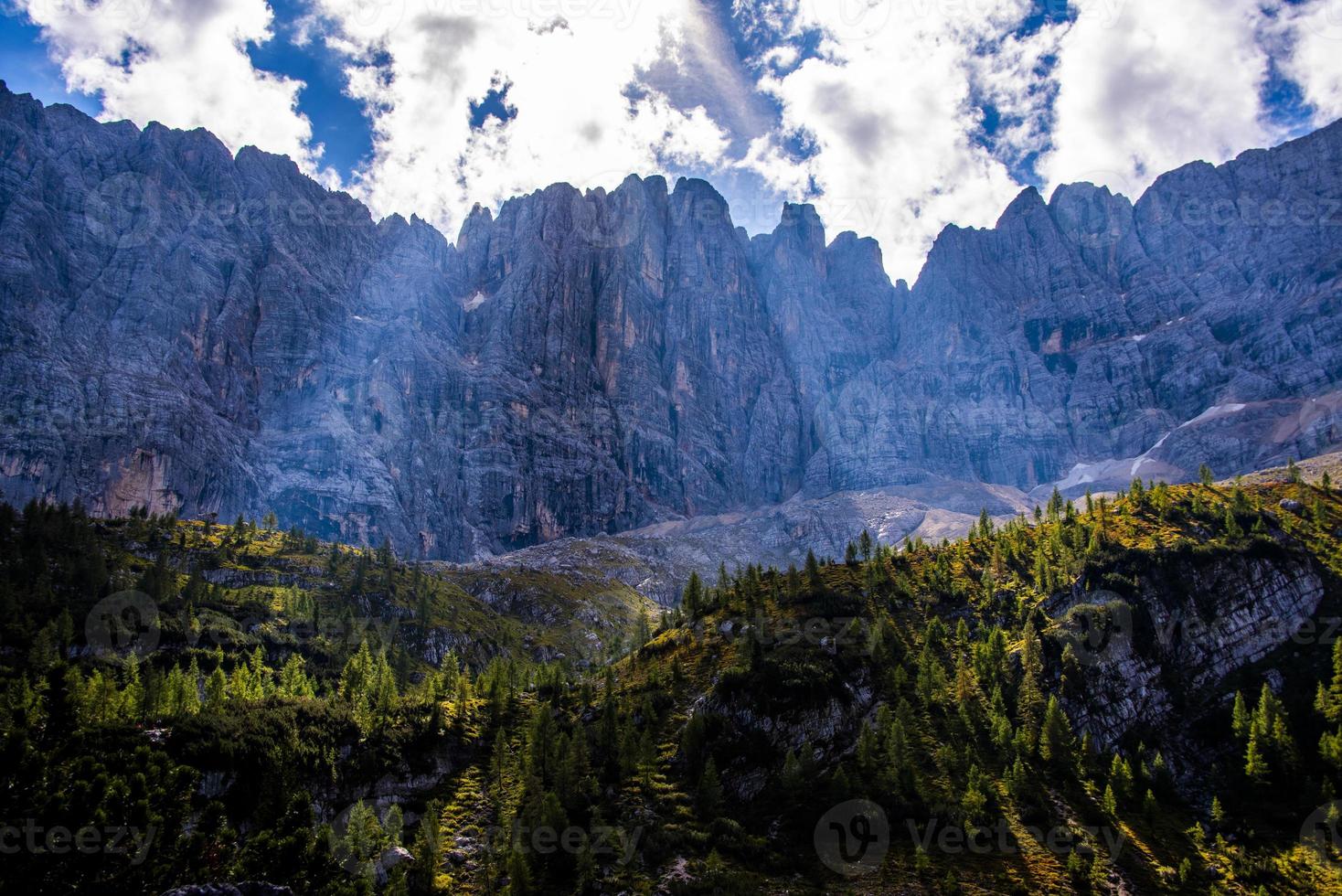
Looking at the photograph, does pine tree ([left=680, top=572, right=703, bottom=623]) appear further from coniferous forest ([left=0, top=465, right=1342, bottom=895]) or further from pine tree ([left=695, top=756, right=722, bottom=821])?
pine tree ([left=695, top=756, right=722, bottom=821])

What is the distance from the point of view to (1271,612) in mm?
136500

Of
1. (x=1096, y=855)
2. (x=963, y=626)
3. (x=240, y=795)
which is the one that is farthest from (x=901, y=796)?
(x=240, y=795)

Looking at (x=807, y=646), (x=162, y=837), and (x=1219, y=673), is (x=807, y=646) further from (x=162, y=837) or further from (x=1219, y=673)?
(x=162, y=837)
